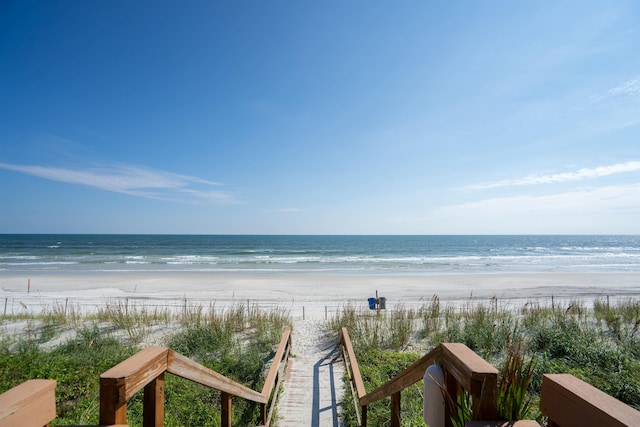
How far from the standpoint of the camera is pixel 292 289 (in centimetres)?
2131

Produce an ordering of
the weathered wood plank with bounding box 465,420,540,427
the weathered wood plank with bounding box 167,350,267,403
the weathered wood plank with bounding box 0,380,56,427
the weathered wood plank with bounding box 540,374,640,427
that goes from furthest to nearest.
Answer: the weathered wood plank with bounding box 167,350,267,403, the weathered wood plank with bounding box 465,420,540,427, the weathered wood plank with bounding box 0,380,56,427, the weathered wood plank with bounding box 540,374,640,427

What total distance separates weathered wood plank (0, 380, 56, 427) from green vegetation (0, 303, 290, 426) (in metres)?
4.25

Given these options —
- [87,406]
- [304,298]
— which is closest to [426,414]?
[87,406]

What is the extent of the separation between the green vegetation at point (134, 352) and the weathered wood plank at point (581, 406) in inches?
183

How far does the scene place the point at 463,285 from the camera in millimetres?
23500

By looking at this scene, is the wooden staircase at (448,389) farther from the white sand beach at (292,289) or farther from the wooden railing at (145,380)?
the white sand beach at (292,289)

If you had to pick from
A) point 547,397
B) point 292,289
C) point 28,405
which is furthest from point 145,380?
point 292,289

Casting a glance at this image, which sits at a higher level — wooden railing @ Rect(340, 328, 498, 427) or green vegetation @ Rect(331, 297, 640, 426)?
wooden railing @ Rect(340, 328, 498, 427)

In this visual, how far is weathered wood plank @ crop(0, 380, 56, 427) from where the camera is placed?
105cm

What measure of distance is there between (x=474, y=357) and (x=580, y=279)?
32.6m

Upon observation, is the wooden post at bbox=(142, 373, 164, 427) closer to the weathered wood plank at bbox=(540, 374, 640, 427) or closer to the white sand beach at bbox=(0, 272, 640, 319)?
the weathered wood plank at bbox=(540, 374, 640, 427)

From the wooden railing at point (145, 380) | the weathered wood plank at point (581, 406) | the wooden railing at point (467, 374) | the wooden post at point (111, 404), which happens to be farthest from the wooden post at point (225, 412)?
the weathered wood plank at point (581, 406)

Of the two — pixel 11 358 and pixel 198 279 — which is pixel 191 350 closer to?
pixel 11 358

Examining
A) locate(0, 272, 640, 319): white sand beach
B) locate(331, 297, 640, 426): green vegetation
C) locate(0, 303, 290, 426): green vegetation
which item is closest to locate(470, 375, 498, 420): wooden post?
locate(331, 297, 640, 426): green vegetation
